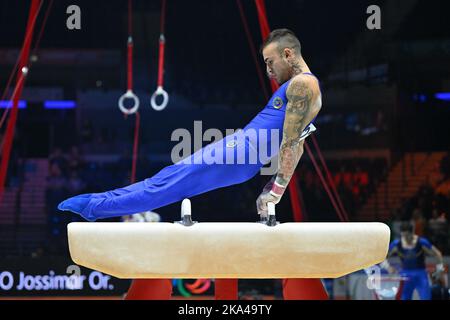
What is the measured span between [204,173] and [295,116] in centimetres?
66

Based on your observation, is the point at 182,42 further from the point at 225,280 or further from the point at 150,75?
the point at 225,280

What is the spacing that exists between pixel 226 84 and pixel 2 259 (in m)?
4.47

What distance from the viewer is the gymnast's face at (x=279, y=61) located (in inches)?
183

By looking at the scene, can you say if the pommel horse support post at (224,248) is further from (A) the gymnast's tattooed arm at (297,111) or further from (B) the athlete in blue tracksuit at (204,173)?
(A) the gymnast's tattooed arm at (297,111)

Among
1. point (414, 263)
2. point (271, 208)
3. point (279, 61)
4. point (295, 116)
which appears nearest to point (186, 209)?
point (271, 208)

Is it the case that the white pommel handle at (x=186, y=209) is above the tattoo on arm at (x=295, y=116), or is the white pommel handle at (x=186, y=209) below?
below

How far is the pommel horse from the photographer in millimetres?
4117

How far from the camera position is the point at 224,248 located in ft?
13.7

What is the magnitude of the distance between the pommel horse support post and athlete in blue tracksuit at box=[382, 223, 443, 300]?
4.55 m

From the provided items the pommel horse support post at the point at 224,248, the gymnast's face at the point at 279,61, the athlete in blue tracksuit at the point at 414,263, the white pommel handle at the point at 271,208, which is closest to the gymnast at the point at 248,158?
the gymnast's face at the point at 279,61

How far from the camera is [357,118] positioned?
12016 millimetres

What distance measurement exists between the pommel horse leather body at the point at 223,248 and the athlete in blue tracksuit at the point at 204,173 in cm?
30

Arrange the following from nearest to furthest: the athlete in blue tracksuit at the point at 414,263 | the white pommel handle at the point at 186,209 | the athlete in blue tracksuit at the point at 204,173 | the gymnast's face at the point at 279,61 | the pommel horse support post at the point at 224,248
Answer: the pommel horse support post at the point at 224,248 < the white pommel handle at the point at 186,209 < the athlete in blue tracksuit at the point at 204,173 < the gymnast's face at the point at 279,61 < the athlete in blue tracksuit at the point at 414,263

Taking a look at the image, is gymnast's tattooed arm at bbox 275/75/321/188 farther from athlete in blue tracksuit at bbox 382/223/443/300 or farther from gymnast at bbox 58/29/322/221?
athlete in blue tracksuit at bbox 382/223/443/300
